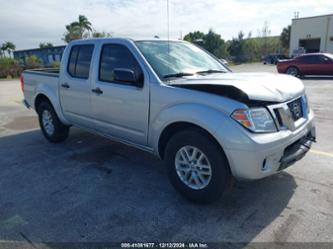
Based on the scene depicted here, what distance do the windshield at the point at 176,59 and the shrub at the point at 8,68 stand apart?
92.1 ft

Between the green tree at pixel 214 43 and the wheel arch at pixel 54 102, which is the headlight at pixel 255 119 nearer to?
the wheel arch at pixel 54 102

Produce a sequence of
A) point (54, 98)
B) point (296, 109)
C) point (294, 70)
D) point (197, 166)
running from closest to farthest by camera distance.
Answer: point (197, 166) → point (296, 109) → point (54, 98) → point (294, 70)

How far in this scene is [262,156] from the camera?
8.77ft

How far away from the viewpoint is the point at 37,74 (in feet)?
18.5

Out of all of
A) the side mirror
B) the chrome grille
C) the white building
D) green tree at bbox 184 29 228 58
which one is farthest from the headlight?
green tree at bbox 184 29 228 58

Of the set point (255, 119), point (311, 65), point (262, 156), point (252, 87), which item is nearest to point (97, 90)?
point (252, 87)

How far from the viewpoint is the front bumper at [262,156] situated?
2.65 metres

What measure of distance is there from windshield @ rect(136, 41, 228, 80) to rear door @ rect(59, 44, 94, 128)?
111 cm

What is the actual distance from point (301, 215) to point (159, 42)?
2.90 meters

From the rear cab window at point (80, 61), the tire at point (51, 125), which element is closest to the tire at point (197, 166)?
the rear cab window at point (80, 61)

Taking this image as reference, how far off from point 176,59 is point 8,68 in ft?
94.3

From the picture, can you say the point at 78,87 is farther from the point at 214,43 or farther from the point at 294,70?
the point at 214,43

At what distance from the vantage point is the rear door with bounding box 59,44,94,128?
14.5 ft

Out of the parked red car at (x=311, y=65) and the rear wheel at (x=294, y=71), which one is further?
the rear wheel at (x=294, y=71)
